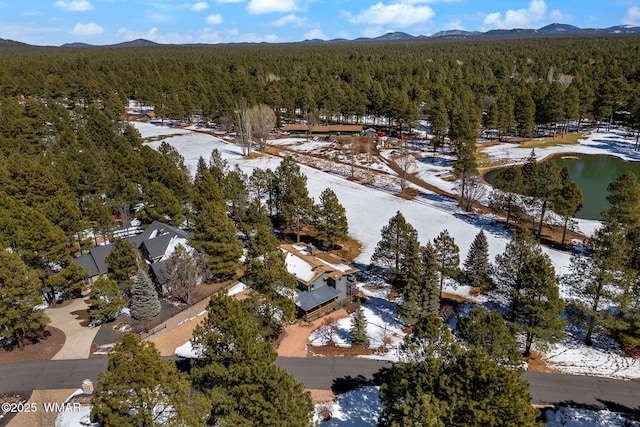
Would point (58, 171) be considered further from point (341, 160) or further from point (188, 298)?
point (341, 160)

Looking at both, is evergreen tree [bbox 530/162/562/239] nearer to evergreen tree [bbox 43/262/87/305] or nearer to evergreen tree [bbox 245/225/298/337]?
evergreen tree [bbox 245/225/298/337]

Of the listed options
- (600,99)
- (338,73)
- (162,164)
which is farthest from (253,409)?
(338,73)

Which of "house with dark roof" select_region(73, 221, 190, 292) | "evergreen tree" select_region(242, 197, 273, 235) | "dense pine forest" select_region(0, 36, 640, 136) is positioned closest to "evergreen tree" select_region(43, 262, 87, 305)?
"house with dark roof" select_region(73, 221, 190, 292)

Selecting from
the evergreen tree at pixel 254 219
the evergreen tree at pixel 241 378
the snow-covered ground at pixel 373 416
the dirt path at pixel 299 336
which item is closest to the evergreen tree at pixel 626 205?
the snow-covered ground at pixel 373 416

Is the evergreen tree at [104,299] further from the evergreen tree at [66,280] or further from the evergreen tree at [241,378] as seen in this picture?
the evergreen tree at [241,378]

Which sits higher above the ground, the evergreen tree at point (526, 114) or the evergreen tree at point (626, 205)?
the evergreen tree at point (526, 114)

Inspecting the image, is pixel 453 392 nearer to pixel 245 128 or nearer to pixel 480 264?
pixel 480 264
